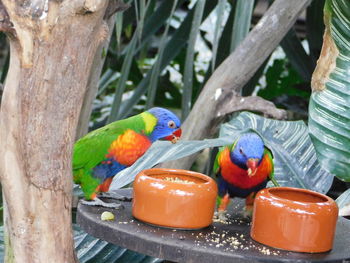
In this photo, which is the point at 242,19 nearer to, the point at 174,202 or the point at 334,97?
the point at 334,97

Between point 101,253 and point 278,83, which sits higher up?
point 278,83

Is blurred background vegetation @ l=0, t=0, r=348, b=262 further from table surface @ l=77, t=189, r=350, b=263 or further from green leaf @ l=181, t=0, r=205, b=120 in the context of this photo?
table surface @ l=77, t=189, r=350, b=263

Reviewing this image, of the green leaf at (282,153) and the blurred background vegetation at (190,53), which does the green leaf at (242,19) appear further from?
the green leaf at (282,153)

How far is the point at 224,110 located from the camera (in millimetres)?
1871

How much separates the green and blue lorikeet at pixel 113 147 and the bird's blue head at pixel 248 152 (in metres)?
0.17

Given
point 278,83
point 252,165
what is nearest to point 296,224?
point 252,165

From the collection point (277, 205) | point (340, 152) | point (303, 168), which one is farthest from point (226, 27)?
point (277, 205)

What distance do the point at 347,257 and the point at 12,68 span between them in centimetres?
→ 61

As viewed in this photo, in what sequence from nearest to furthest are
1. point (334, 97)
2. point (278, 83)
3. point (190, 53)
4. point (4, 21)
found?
point (4, 21) < point (334, 97) < point (190, 53) < point (278, 83)

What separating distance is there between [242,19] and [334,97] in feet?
1.67

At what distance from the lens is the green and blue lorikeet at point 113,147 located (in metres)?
1.32

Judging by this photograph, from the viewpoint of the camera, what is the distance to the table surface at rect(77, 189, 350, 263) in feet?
3.32

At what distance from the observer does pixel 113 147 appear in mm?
1323

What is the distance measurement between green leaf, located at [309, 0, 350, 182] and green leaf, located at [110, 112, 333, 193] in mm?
166
